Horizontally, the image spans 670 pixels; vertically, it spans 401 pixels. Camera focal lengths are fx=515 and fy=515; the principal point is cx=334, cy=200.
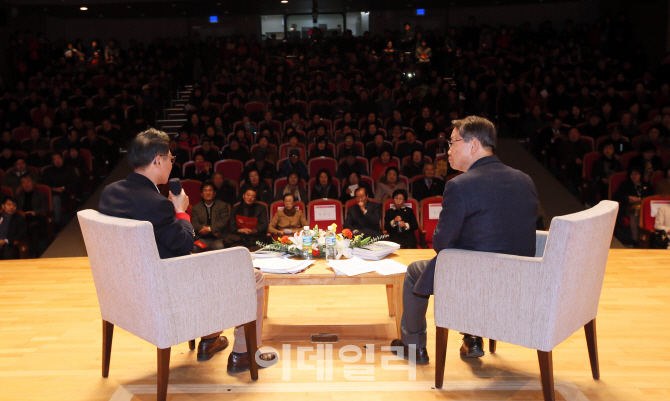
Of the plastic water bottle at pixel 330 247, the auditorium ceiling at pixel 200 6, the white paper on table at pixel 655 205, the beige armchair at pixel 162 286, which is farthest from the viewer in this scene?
the auditorium ceiling at pixel 200 6

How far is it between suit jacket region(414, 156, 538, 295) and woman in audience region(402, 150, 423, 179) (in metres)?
4.66

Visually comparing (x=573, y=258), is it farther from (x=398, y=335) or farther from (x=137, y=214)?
(x=137, y=214)

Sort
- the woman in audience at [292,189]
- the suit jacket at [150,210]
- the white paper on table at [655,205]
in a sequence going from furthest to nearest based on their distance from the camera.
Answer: the woman in audience at [292,189] < the white paper on table at [655,205] < the suit jacket at [150,210]

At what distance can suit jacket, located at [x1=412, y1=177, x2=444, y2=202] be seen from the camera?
6.22m

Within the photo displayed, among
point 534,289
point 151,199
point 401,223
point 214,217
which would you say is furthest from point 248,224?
point 534,289

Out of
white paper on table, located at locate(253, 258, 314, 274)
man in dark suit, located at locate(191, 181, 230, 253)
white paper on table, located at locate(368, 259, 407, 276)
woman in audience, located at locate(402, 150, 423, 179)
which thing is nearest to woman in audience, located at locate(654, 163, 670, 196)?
woman in audience, located at locate(402, 150, 423, 179)

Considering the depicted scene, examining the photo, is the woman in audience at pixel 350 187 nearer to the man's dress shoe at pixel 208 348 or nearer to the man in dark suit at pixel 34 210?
the man in dark suit at pixel 34 210

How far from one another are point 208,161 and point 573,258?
5865 millimetres

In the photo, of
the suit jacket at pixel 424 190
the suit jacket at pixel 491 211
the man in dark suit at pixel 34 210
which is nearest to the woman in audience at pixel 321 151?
the suit jacket at pixel 424 190

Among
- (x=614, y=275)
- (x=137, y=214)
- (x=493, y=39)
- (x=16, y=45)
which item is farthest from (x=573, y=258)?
(x=16, y=45)

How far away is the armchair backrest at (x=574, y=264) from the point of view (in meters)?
1.97

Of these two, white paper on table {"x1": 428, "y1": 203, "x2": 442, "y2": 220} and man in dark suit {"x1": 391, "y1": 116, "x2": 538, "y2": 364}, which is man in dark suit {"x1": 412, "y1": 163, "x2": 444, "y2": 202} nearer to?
white paper on table {"x1": 428, "y1": 203, "x2": 442, "y2": 220}

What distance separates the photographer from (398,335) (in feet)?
9.25

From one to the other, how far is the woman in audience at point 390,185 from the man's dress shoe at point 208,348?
3589 millimetres
